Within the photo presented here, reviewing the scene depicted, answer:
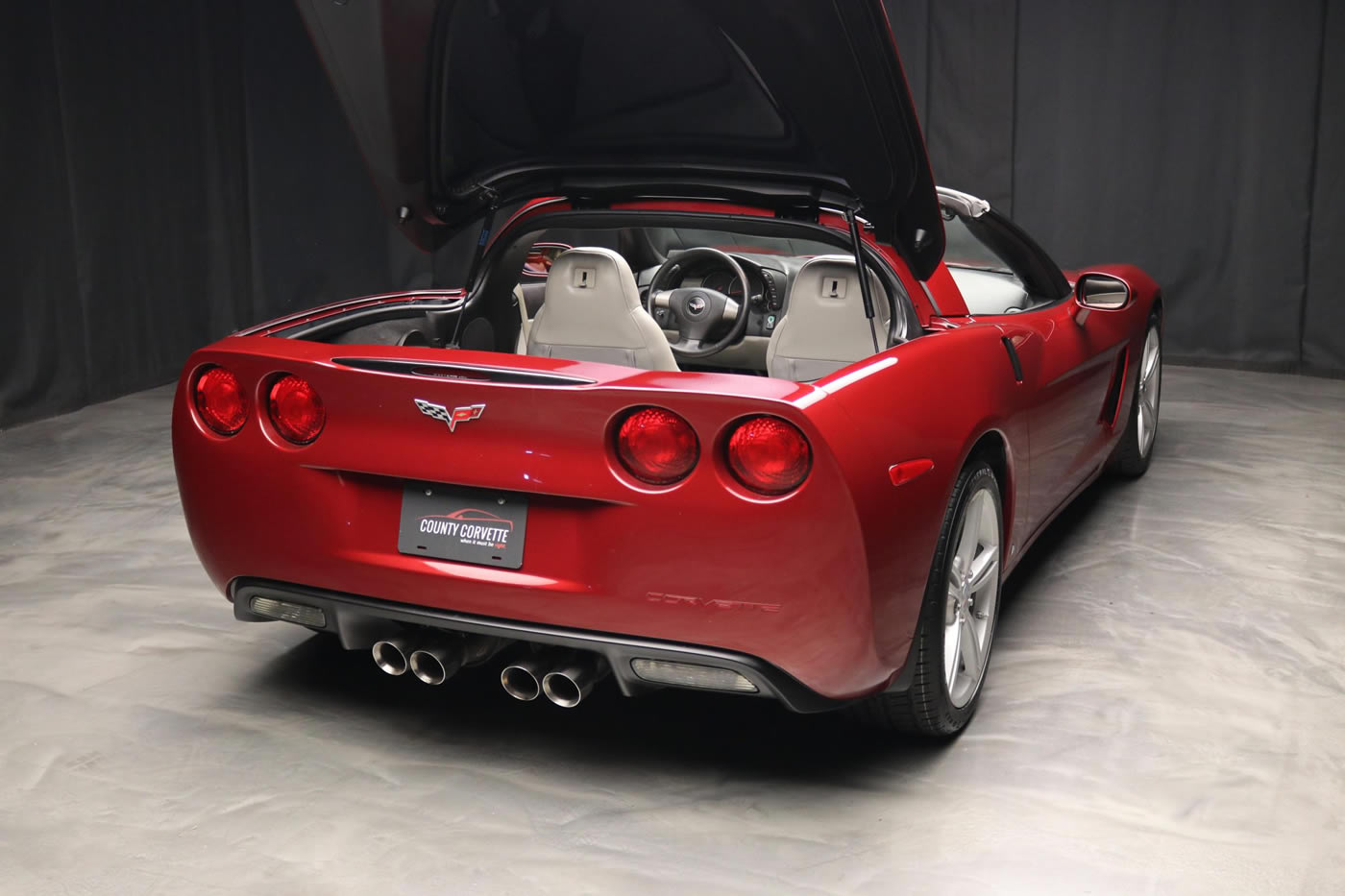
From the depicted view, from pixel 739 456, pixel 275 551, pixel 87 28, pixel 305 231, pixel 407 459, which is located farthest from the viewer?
pixel 305 231

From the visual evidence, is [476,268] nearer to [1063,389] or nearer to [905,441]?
[905,441]

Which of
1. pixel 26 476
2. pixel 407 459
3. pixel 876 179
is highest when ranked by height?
pixel 876 179

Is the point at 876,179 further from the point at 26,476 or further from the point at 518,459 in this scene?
the point at 26,476

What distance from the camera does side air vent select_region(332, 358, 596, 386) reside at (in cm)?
244

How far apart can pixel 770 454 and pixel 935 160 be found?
7.12 m

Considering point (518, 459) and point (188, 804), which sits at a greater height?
point (518, 459)

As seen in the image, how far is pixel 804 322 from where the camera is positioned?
10.3 ft

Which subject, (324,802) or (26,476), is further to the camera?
(26,476)

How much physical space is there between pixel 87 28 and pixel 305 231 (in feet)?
7.61

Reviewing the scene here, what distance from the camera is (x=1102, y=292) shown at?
390 centimetres

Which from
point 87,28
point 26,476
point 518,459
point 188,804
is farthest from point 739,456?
point 87,28

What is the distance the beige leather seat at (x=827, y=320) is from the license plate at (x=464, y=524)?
989 mm

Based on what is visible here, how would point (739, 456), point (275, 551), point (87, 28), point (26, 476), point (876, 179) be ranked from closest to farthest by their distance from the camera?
point (739, 456), point (275, 551), point (876, 179), point (26, 476), point (87, 28)

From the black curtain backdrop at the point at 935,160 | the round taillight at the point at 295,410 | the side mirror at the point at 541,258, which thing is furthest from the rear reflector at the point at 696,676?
the black curtain backdrop at the point at 935,160
